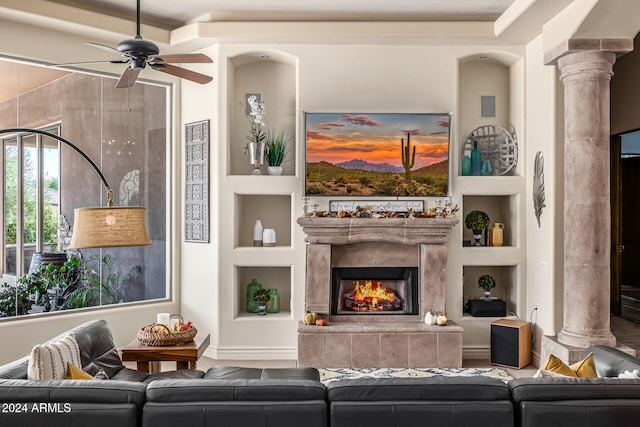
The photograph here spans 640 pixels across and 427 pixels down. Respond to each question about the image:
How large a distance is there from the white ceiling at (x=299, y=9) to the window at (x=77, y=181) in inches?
31.4

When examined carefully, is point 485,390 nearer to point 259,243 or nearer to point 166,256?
point 259,243

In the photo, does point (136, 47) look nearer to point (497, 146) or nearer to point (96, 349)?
point (96, 349)

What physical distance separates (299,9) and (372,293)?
2.86m

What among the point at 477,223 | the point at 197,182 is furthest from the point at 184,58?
the point at 477,223

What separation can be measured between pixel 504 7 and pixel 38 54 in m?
4.31

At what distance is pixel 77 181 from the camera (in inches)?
226

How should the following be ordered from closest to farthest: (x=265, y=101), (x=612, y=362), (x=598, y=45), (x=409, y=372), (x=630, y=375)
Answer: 1. (x=630, y=375)
2. (x=612, y=362)
3. (x=598, y=45)
4. (x=409, y=372)
5. (x=265, y=101)

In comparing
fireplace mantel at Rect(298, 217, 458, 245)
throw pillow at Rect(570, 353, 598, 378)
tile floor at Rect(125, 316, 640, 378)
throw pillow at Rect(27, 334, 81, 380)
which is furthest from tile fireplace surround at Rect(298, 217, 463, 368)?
throw pillow at Rect(27, 334, 81, 380)

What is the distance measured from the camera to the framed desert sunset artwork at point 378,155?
5.83m

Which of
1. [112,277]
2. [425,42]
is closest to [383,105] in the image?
[425,42]

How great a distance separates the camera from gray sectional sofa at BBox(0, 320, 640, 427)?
95.0 inches

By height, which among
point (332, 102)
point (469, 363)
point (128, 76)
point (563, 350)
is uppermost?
point (332, 102)

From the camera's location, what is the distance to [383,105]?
5.93 m

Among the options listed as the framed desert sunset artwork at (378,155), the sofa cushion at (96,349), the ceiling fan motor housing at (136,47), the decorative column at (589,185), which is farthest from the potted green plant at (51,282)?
the decorative column at (589,185)
